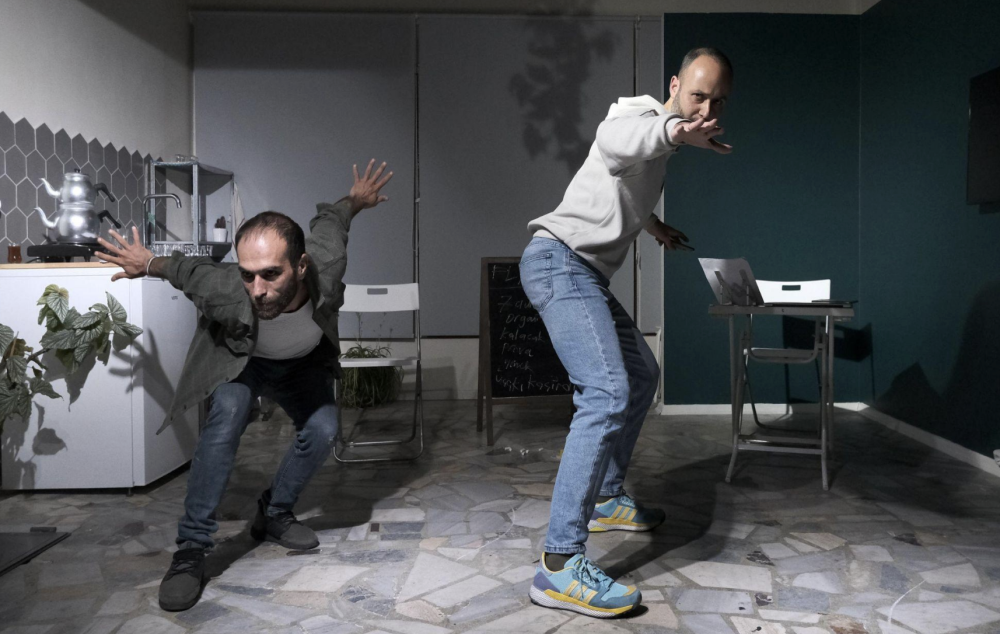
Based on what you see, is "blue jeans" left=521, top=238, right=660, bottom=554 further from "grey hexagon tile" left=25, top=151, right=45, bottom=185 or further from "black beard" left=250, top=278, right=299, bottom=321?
"grey hexagon tile" left=25, top=151, right=45, bottom=185

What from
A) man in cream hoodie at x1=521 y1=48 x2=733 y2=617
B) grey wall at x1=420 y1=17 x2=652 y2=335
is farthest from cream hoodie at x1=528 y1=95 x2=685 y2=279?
grey wall at x1=420 y1=17 x2=652 y2=335

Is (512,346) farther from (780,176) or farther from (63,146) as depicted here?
(63,146)

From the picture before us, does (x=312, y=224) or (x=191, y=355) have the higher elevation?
(x=312, y=224)

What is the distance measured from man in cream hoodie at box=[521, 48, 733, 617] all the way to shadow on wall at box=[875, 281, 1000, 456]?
241 cm

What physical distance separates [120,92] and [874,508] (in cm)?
432

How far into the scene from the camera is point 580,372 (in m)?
2.00

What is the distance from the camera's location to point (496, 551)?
248 centimetres

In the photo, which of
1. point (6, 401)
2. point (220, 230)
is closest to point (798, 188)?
point (220, 230)

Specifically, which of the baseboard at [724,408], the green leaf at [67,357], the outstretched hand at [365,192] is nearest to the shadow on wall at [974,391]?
the baseboard at [724,408]

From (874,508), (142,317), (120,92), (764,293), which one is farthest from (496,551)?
(120,92)

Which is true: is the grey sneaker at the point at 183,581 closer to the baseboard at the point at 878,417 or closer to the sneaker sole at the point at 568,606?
the sneaker sole at the point at 568,606

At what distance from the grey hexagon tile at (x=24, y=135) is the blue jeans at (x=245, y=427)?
6.31ft

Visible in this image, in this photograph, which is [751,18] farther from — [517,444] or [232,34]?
[232,34]

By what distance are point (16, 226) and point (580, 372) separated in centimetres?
276
